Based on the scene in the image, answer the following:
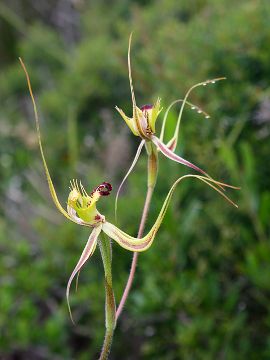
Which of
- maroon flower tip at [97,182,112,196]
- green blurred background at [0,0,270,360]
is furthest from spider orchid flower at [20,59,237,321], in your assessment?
green blurred background at [0,0,270,360]

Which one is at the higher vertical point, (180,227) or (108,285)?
(108,285)

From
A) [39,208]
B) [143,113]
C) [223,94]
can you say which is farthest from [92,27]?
[143,113]

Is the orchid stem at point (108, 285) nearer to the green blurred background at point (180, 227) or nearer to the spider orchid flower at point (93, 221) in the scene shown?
the spider orchid flower at point (93, 221)

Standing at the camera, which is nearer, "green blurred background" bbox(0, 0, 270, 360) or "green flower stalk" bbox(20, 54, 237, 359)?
"green flower stalk" bbox(20, 54, 237, 359)

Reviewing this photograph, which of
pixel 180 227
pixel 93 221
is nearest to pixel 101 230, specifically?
pixel 93 221

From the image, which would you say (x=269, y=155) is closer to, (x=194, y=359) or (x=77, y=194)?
(x=194, y=359)

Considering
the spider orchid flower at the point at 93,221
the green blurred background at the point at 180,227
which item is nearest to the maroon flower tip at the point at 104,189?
the spider orchid flower at the point at 93,221

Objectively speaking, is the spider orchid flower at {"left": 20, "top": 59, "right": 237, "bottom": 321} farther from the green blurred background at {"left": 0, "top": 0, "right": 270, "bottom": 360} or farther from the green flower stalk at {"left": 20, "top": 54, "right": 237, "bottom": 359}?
the green blurred background at {"left": 0, "top": 0, "right": 270, "bottom": 360}

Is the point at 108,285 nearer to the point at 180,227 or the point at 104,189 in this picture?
the point at 104,189
